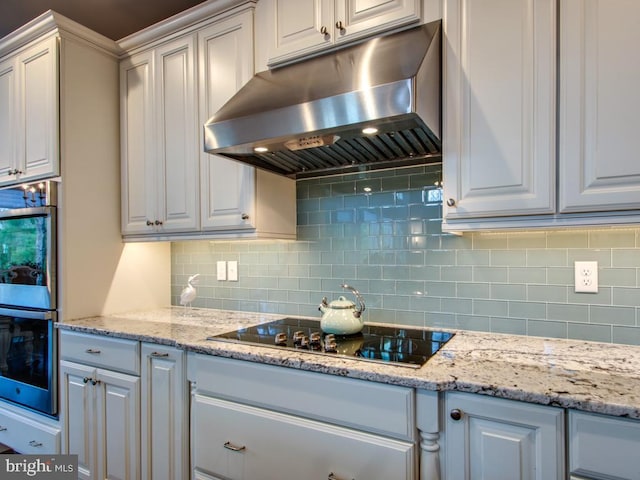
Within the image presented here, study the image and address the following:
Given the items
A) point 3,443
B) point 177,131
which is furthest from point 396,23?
point 3,443

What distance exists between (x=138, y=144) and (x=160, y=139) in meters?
0.19

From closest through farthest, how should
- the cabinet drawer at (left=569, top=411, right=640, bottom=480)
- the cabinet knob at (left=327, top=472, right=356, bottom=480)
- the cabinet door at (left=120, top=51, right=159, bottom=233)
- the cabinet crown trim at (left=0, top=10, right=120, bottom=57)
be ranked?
the cabinet drawer at (left=569, top=411, right=640, bottom=480) → the cabinet knob at (left=327, top=472, right=356, bottom=480) → the cabinet crown trim at (left=0, top=10, right=120, bottom=57) → the cabinet door at (left=120, top=51, right=159, bottom=233)

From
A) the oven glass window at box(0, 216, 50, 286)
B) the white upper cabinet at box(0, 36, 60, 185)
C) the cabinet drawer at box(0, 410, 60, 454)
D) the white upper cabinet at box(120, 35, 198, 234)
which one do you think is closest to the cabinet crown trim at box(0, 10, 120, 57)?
the white upper cabinet at box(0, 36, 60, 185)

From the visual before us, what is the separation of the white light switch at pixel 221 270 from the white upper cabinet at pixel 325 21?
1.18 metres

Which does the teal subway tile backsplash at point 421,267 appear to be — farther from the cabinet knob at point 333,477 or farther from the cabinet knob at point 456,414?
the cabinet knob at point 333,477

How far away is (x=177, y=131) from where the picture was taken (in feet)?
6.91

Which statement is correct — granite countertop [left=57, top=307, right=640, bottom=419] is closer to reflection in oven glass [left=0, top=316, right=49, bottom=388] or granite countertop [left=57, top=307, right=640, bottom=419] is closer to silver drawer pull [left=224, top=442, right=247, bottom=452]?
silver drawer pull [left=224, top=442, right=247, bottom=452]

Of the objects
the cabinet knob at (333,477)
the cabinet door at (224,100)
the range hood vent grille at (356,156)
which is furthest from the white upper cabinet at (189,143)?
the cabinet knob at (333,477)

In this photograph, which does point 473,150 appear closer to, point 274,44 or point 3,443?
point 274,44

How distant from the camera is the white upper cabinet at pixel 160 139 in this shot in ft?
6.79

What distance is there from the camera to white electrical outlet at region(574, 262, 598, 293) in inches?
58.2

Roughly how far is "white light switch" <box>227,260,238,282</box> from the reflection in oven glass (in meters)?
0.98

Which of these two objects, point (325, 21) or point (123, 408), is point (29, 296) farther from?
point (325, 21)

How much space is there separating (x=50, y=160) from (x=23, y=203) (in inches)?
12.3
